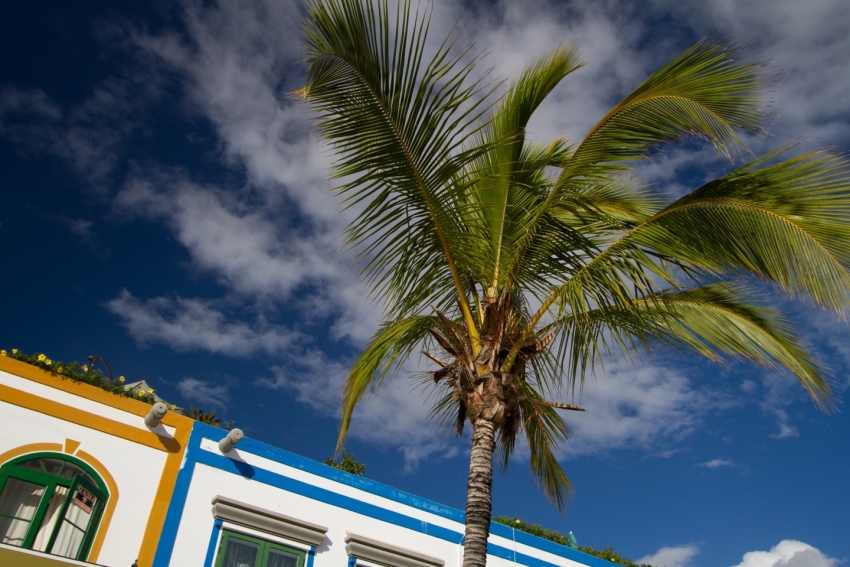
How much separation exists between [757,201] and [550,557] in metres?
7.98

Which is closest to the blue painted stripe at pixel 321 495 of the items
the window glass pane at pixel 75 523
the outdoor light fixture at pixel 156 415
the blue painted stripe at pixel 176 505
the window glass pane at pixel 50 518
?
the blue painted stripe at pixel 176 505

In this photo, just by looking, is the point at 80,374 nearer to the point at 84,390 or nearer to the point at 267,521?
A: the point at 84,390

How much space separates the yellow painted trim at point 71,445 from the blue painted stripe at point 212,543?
198cm

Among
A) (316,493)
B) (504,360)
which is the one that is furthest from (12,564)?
(504,360)

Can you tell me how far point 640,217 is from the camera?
7750 millimetres

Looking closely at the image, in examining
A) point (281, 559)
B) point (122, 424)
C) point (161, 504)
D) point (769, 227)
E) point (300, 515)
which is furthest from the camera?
point (300, 515)

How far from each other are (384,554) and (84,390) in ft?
15.8

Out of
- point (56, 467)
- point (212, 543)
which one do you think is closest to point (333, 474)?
point (212, 543)

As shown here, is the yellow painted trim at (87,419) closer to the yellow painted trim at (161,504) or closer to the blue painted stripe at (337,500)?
the yellow painted trim at (161,504)

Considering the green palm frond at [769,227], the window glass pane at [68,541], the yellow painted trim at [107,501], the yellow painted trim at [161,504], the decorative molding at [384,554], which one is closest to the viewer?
the green palm frond at [769,227]

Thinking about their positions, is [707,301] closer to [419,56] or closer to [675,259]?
[675,259]

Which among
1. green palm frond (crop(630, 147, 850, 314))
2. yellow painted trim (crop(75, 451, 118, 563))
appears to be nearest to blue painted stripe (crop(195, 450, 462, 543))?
yellow painted trim (crop(75, 451, 118, 563))

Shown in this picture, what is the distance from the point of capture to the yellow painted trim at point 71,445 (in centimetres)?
783

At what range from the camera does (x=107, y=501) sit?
780 centimetres
